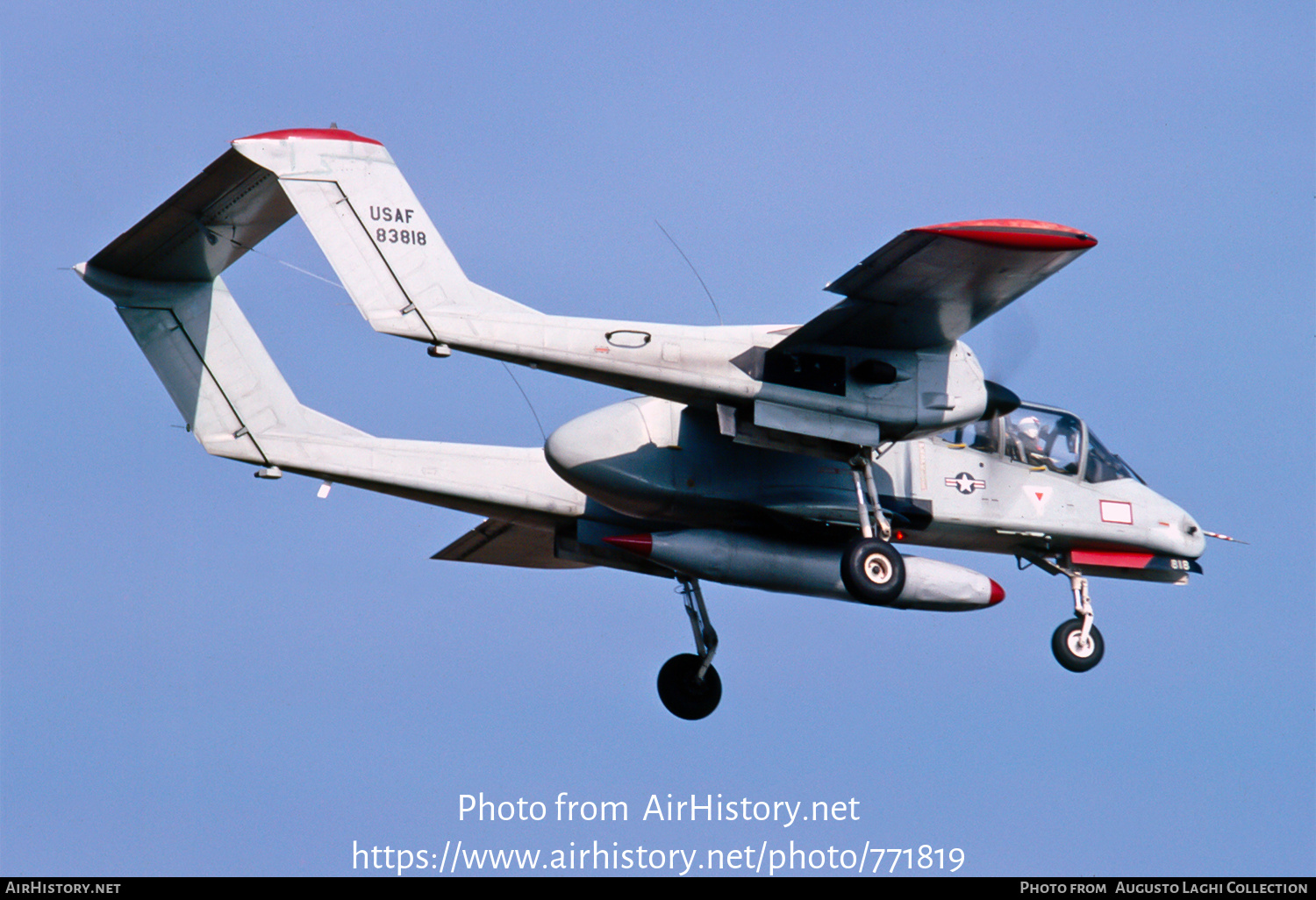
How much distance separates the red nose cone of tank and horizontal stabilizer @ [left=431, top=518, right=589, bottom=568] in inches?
117

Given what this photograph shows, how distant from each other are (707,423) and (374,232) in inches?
193

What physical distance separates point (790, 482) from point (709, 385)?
2.78 metres

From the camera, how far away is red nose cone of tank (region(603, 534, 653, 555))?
20.7 m

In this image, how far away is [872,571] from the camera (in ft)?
65.6

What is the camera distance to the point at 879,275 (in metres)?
18.1

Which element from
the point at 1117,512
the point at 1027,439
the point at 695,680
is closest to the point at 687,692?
the point at 695,680

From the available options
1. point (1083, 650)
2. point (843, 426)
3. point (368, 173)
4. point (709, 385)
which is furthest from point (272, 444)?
point (1083, 650)

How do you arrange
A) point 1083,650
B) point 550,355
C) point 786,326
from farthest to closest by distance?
1. point 1083,650
2. point 786,326
3. point 550,355

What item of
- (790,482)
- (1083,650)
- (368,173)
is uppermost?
(368,173)

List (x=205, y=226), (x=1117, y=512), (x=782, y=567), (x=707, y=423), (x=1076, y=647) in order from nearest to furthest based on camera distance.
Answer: (x=205, y=226) < (x=707, y=423) < (x=782, y=567) < (x=1076, y=647) < (x=1117, y=512)

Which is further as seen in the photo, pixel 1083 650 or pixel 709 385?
pixel 1083 650

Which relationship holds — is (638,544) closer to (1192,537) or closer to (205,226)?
(205,226)

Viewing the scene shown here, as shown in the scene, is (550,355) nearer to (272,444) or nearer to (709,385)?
(709,385)

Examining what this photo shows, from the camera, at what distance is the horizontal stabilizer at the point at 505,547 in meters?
24.2
